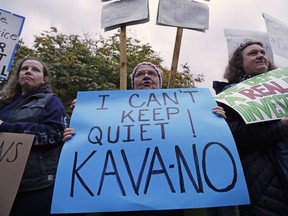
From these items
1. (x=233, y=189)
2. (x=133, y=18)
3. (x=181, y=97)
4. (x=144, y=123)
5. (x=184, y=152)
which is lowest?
(x=233, y=189)

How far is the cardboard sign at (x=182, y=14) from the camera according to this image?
263cm

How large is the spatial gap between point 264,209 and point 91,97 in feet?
3.36

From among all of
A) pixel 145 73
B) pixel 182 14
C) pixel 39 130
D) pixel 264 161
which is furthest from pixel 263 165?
pixel 182 14

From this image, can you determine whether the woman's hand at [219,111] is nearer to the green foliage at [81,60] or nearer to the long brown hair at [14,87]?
the long brown hair at [14,87]

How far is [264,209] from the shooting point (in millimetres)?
1285

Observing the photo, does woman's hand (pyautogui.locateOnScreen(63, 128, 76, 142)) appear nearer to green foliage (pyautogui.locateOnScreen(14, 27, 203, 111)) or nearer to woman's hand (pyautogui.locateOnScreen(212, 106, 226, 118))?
woman's hand (pyautogui.locateOnScreen(212, 106, 226, 118))

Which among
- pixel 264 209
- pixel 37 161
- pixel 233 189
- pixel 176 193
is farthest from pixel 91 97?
pixel 264 209

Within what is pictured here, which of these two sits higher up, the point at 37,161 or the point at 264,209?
the point at 37,161

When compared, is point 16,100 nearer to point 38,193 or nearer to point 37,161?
point 37,161

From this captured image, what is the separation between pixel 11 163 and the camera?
1.53 meters

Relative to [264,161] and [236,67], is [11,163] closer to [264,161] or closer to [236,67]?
[264,161]

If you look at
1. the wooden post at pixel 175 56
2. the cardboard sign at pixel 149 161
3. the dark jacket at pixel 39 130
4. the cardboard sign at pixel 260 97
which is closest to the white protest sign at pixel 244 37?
the wooden post at pixel 175 56

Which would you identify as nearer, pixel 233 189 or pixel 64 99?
pixel 233 189

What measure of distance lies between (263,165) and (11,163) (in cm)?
128
